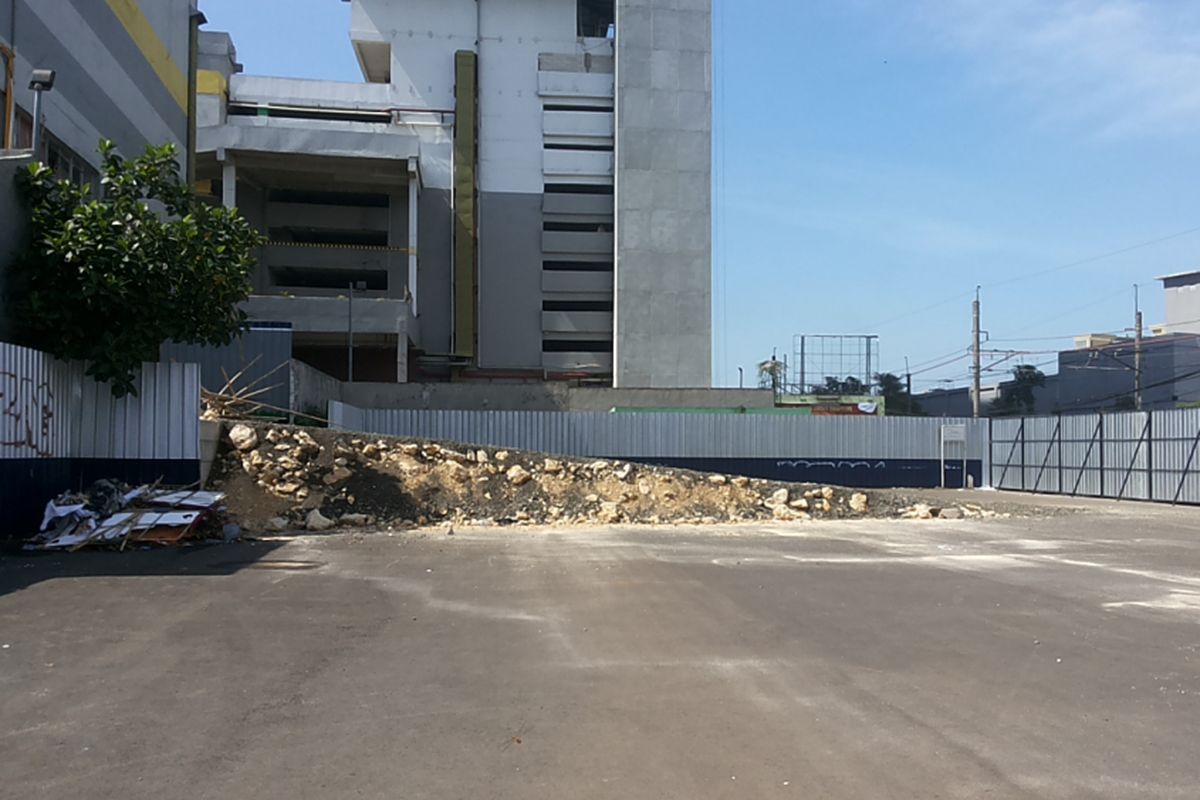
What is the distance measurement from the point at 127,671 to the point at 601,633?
11.9 ft

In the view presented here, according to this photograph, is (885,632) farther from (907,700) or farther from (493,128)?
(493,128)

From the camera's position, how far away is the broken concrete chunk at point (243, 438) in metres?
18.6

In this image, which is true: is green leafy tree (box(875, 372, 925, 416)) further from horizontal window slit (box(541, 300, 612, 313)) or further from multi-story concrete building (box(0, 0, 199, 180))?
multi-story concrete building (box(0, 0, 199, 180))

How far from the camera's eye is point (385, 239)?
192ft

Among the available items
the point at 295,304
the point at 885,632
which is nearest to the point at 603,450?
the point at 295,304

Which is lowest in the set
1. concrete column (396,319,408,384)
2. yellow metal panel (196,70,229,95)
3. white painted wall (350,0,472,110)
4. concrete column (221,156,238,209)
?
concrete column (396,319,408,384)

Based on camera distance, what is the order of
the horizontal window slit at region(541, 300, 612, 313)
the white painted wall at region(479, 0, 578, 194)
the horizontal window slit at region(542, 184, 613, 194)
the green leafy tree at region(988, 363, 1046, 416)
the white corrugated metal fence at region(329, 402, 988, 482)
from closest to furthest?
1. the white corrugated metal fence at region(329, 402, 988, 482)
2. the white painted wall at region(479, 0, 578, 194)
3. the horizontal window slit at region(542, 184, 613, 194)
4. the horizontal window slit at region(541, 300, 612, 313)
5. the green leafy tree at region(988, 363, 1046, 416)

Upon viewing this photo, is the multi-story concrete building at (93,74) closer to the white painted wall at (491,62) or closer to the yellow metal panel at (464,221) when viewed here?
the yellow metal panel at (464,221)

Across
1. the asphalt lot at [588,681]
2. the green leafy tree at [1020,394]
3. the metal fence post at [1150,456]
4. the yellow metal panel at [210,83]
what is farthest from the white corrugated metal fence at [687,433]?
the green leafy tree at [1020,394]

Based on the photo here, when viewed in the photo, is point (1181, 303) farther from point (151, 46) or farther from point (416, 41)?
point (151, 46)

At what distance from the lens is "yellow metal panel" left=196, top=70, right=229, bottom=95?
53.2 meters

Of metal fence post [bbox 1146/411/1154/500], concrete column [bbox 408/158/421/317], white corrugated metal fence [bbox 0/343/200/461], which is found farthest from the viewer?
concrete column [bbox 408/158/421/317]

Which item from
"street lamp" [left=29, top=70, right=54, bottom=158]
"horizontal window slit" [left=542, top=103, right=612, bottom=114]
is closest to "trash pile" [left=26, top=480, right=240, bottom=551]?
"street lamp" [left=29, top=70, right=54, bottom=158]

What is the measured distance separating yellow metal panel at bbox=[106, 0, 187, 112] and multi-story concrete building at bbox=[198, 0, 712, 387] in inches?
1248
